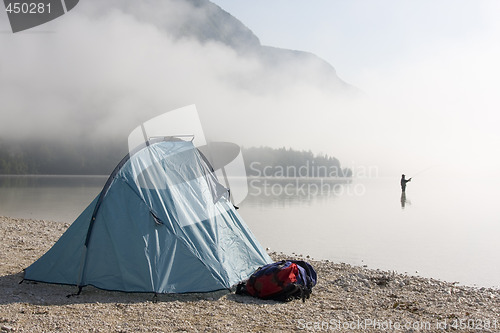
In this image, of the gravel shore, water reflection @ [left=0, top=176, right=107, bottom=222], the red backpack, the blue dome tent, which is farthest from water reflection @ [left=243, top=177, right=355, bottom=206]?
the red backpack

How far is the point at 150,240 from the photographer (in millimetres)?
8078

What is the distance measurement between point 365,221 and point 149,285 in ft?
77.1

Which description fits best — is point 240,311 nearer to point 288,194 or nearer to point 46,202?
point 46,202

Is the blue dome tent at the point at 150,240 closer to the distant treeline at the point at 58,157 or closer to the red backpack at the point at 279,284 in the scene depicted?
the red backpack at the point at 279,284

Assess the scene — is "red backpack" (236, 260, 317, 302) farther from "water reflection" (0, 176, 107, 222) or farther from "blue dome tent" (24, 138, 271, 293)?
"water reflection" (0, 176, 107, 222)

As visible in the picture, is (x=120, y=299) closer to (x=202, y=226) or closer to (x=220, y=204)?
(x=202, y=226)

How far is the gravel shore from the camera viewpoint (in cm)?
649

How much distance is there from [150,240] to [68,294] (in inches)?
70.4

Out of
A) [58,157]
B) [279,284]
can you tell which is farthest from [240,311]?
[58,157]

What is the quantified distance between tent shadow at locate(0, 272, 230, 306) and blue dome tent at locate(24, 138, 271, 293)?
6.4 inches

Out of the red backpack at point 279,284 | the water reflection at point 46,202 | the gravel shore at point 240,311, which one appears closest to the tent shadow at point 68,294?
the gravel shore at point 240,311

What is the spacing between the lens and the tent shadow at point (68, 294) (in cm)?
747

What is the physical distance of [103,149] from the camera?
190 meters

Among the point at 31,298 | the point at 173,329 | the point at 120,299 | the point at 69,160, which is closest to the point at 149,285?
the point at 120,299
